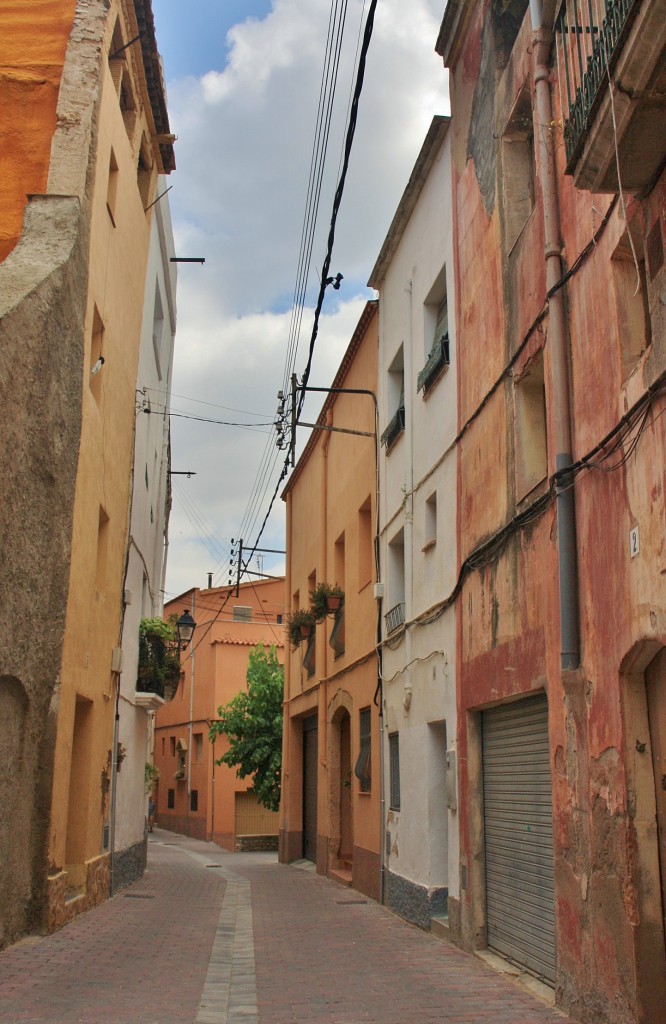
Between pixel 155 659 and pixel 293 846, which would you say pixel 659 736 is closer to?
pixel 155 659

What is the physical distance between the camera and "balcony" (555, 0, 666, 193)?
5223 mm

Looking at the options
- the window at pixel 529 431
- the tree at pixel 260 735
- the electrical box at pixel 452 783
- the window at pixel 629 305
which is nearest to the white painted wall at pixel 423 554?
the electrical box at pixel 452 783

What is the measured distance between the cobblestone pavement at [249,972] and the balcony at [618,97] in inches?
217

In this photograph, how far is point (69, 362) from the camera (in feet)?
34.6

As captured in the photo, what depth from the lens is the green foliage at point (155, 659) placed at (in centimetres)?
1784

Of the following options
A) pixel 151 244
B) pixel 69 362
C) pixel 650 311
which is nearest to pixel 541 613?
pixel 650 311

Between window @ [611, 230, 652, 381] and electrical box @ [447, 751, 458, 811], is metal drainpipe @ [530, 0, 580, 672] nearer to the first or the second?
window @ [611, 230, 652, 381]

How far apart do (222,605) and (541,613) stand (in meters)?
31.3

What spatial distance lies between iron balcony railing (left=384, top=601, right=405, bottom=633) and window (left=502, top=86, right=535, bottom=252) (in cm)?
586

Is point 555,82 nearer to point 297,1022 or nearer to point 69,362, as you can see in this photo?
point 69,362

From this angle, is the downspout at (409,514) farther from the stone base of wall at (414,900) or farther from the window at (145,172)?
the window at (145,172)

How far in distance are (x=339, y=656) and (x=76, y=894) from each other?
7.70 meters

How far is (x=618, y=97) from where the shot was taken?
5.55 metres

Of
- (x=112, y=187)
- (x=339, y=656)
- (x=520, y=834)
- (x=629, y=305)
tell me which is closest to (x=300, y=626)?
(x=339, y=656)
